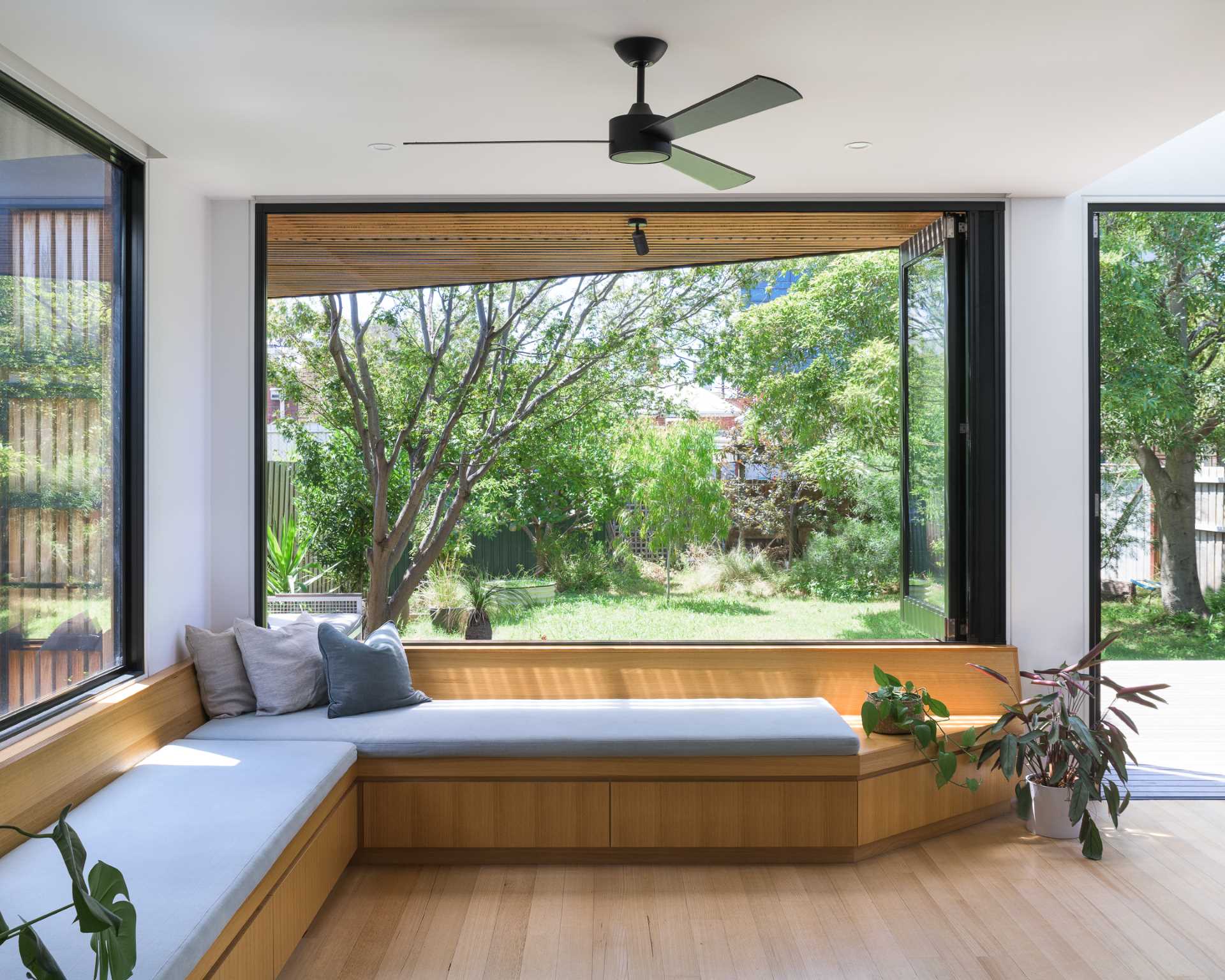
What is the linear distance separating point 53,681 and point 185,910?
1.27 metres

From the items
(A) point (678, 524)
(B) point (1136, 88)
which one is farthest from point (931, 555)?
(A) point (678, 524)

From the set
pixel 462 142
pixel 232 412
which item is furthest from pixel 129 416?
pixel 462 142

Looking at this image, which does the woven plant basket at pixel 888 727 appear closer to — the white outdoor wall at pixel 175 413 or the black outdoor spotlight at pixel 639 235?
the black outdoor spotlight at pixel 639 235

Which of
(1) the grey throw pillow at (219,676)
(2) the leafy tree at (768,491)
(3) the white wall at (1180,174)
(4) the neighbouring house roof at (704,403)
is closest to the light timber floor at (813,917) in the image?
(1) the grey throw pillow at (219,676)

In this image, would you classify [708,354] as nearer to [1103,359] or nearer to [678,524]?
[678,524]

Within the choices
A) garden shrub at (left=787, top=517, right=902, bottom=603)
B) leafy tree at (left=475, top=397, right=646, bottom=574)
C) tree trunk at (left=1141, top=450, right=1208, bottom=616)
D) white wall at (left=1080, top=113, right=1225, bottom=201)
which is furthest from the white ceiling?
garden shrub at (left=787, top=517, right=902, bottom=603)

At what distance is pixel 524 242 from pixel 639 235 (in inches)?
26.7

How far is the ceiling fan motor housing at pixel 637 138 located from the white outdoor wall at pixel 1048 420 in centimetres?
220

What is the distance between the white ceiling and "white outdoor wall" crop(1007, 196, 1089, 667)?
414 millimetres

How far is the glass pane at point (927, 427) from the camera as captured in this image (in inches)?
171

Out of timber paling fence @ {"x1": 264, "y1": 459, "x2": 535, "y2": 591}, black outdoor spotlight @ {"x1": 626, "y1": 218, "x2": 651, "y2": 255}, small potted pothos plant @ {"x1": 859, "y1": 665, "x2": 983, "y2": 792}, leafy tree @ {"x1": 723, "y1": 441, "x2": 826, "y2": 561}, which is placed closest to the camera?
small potted pothos plant @ {"x1": 859, "y1": 665, "x2": 983, "y2": 792}

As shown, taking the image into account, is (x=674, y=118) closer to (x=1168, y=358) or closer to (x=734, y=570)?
(x=1168, y=358)

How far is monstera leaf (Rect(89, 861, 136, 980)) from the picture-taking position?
1440 millimetres

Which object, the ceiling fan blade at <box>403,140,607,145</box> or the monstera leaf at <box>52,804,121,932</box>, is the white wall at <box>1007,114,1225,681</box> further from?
the monstera leaf at <box>52,804,121,932</box>
